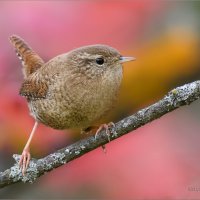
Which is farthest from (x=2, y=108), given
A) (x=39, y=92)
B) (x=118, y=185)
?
(x=118, y=185)

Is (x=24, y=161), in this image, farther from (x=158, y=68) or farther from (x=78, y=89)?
(x=158, y=68)

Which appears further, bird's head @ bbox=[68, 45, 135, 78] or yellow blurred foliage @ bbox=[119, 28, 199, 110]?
yellow blurred foliage @ bbox=[119, 28, 199, 110]

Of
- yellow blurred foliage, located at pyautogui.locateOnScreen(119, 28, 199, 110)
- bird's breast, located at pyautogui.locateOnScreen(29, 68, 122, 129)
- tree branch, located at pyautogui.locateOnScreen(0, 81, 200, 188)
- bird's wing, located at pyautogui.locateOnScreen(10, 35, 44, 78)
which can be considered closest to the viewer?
tree branch, located at pyautogui.locateOnScreen(0, 81, 200, 188)

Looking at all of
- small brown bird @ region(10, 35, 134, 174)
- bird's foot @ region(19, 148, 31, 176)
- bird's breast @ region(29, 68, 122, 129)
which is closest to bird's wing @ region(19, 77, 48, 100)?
small brown bird @ region(10, 35, 134, 174)

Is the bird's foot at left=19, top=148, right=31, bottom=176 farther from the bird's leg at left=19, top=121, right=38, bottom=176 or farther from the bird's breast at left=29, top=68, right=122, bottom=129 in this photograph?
the bird's breast at left=29, top=68, right=122, bottom=129

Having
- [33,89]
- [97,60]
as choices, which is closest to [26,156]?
[33,89]

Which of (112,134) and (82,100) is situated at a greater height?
(82,100)
